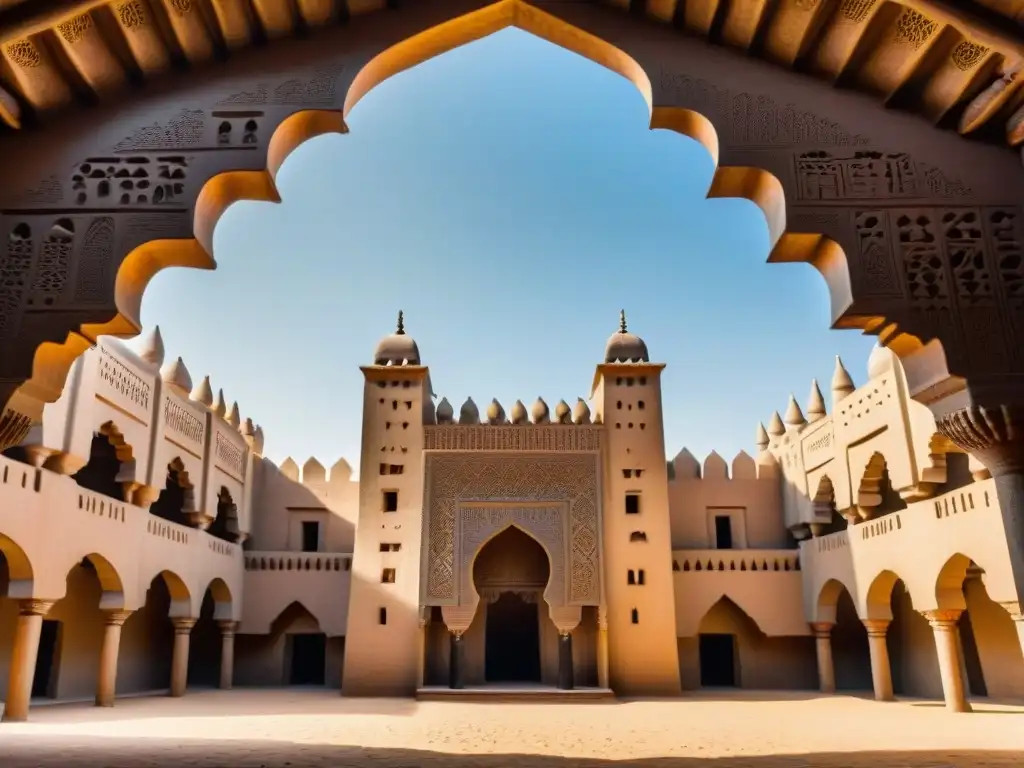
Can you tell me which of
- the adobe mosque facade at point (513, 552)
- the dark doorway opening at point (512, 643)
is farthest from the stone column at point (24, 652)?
the dark doorway opening at point (512, 643)

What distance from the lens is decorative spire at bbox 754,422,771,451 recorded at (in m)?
22.1

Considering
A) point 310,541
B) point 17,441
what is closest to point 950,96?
point 17,441

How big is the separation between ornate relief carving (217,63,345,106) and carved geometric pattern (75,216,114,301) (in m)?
1.08

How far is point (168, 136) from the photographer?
17.6ft

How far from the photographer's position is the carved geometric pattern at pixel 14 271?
16.4 ft

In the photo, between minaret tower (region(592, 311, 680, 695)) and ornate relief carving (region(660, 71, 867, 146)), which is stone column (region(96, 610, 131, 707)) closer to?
minaret tower (region(592, 311, 680, 695))

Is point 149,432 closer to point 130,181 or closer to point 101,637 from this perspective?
point 101,637

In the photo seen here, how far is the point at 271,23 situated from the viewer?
5531 millimetres

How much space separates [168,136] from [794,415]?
18.6 m

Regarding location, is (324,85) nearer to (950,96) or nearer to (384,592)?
(950,96)

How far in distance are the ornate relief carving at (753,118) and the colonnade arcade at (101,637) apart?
9.33 meters

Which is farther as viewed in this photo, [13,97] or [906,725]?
[906,725]

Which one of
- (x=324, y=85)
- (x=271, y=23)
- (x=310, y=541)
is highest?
(x=271, y=23)

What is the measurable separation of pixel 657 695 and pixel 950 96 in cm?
1329
